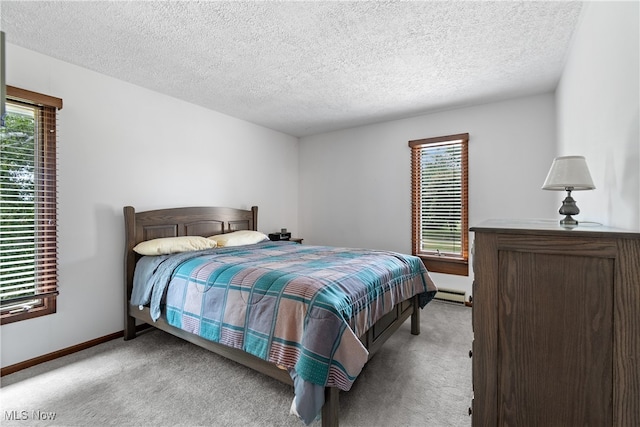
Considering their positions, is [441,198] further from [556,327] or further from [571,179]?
[556,327]

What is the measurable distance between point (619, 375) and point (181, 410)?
2.14 meters

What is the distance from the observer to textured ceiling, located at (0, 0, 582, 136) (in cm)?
191

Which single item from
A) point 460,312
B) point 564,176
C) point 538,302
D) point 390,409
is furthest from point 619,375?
point 460,312

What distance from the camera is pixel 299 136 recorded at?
5281 mm

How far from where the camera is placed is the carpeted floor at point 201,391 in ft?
5.69

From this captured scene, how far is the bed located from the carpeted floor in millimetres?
241

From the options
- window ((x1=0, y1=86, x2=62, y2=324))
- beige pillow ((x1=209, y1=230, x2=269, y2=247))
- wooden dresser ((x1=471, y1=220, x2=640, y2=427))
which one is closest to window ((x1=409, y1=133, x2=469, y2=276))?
beige pillow ((x1=209, y1=230, x2=269, y2=247))

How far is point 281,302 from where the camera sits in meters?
1.73

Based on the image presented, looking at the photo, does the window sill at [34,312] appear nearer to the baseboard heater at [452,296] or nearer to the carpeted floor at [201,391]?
the carpeted floor at [201,391]

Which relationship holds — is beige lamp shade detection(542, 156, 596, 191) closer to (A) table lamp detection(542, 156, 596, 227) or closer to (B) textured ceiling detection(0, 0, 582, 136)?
(A) table lamp detection(542, 156, 596, 227)

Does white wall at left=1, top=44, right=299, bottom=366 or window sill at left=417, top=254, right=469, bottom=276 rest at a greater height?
white wall at left=1, top=44, right=299, bottom=366

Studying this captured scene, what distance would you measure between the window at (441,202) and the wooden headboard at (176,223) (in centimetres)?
239

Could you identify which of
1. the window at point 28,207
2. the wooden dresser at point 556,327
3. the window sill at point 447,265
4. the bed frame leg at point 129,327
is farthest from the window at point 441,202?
the window at point 28,207

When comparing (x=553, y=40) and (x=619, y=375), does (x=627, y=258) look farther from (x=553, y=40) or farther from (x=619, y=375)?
(x=553, y=40)
